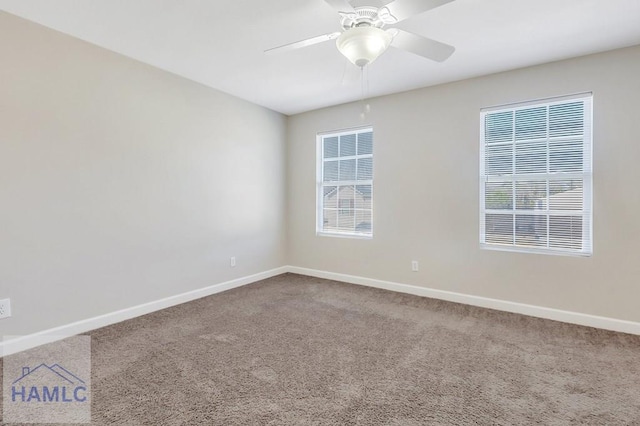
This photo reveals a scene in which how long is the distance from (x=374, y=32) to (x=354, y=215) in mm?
2745

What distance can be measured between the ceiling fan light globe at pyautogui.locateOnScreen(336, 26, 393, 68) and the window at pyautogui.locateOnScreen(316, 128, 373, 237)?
225 centimetres

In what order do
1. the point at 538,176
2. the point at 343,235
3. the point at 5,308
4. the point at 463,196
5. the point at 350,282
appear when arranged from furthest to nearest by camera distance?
the point at 343,235 → the point at 350,282 → the point at 463,196 → the point at 538,176 → the point at 5,308

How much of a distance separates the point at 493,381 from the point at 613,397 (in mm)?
629

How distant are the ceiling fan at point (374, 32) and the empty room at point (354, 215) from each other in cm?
1

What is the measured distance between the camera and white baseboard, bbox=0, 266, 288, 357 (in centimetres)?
229

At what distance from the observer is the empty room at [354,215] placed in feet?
6.12

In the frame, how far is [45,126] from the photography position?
242 centimetres

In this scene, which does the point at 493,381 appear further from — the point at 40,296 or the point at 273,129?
the point at 273,129

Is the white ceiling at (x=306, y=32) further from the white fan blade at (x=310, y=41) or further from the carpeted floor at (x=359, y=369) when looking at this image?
the carpeted floor at (x=359, y=369)

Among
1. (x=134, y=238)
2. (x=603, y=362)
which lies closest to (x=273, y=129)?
(x=134, y=238)

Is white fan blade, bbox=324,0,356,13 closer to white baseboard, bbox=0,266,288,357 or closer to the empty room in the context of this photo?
the empty room

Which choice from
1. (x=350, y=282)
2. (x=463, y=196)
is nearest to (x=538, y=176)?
(x=463, y=196)

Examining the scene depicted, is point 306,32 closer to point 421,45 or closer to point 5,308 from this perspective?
point 421,45

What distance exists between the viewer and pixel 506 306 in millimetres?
3184
